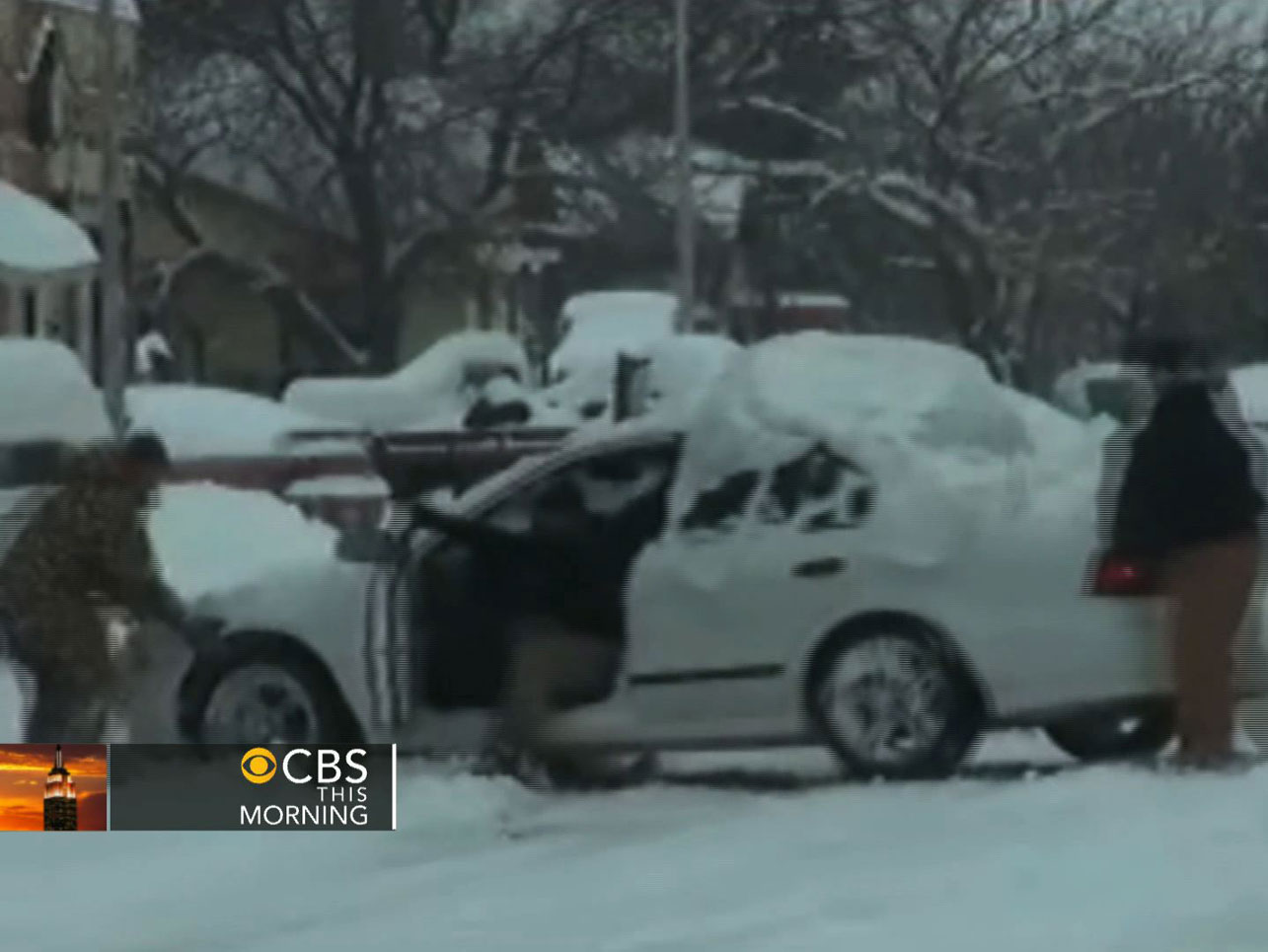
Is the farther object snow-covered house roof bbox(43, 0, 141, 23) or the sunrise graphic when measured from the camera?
snow-covered house roof bbox(43, 0, 141, 23)

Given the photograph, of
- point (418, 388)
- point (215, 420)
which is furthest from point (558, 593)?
point (418, 388)

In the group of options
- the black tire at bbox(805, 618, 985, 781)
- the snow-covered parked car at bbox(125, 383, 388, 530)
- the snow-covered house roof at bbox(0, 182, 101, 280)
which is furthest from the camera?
the snow-covered house roof at bbox(0, 182, 101, 280)

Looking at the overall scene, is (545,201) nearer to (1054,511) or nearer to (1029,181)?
(1029,181)

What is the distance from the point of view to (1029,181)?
69.4 feet

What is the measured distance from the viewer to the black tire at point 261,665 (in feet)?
35.3

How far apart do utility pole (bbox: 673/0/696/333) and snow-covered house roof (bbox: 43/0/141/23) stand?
426 centimetres

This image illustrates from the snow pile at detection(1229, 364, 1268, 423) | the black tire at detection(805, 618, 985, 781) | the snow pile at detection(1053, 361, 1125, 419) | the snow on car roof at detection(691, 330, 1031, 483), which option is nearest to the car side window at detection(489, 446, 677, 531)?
the snow on car roof at detection(691, 330, 1031, 483)

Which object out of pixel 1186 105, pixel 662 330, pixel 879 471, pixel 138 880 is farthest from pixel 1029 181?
pixel 138 880

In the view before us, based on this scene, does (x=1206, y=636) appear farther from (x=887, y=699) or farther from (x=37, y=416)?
(x=37, y=416)

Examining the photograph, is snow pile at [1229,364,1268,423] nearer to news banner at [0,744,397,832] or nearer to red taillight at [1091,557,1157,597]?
red taillight at [1091,557,1157,597]

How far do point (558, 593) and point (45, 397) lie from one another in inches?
179

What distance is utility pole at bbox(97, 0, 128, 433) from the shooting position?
1731 cm

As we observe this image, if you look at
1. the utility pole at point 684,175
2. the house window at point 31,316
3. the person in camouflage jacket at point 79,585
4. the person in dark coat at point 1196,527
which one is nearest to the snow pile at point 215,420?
the utility pole at point 684,175

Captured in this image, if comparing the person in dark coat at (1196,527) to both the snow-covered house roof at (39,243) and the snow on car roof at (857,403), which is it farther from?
the snow-covered house roof at (39,243)
